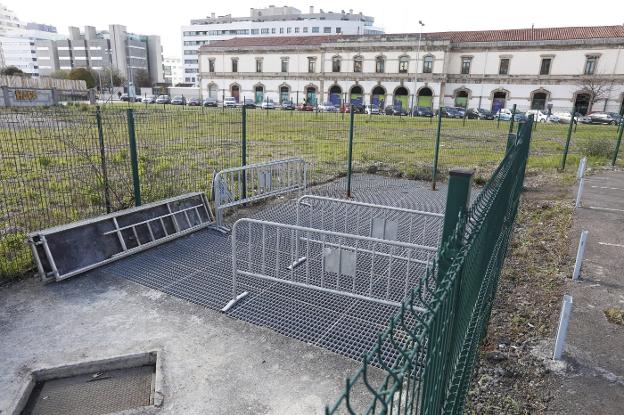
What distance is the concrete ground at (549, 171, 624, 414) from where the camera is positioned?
3.20 metres


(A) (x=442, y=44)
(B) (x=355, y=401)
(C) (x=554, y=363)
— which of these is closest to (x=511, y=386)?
(C) (x=554, y=363)

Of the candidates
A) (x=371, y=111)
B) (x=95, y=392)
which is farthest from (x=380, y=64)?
(x=95, y=392)

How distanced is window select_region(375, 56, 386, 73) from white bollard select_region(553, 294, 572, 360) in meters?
57.7

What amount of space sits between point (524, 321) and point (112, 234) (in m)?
5.14

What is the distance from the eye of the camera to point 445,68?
176 feet

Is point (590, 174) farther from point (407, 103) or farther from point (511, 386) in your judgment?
point (407, 103)

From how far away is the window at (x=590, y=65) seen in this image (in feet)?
157

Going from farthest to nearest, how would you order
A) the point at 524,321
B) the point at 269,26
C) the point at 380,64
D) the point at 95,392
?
the point at 269,26 → the point at 380,64 → the point at 524,321 → the point at 95,392

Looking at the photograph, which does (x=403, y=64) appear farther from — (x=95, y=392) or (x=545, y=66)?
(x=95, y=392)

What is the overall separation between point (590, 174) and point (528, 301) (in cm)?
985

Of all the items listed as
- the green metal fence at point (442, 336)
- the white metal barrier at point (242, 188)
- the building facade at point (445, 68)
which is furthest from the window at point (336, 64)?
the green metal fence at point (442, 336)

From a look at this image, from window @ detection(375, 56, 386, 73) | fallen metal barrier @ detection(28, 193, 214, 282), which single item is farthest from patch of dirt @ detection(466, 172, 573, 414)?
window @ detection(375, 56, 386, 73)

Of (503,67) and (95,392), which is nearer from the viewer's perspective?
(95,392)

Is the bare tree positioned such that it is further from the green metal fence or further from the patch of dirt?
the green metal fence
